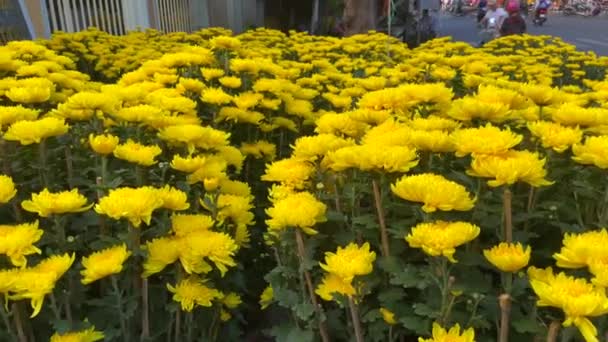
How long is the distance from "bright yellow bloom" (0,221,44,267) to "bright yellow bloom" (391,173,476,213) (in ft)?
2.78

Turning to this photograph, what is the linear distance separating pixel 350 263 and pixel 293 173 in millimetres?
457

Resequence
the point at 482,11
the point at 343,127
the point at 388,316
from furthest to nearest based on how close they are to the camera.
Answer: the point at 482,11 < the point at 343,127 < the point at 388,316

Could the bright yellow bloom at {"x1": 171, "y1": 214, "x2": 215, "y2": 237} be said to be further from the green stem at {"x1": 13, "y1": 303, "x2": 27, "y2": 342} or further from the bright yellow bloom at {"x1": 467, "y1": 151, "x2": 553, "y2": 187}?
the bright yellow bloom at {"x1": 467, "y1": 151, "x2": 553, "y2": 187}

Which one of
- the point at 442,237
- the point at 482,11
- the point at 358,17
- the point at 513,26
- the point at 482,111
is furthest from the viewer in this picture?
the point at 482,11

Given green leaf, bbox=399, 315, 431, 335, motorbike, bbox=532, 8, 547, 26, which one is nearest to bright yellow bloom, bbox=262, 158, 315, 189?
green leaf, bbox=399, 315, 431, 335

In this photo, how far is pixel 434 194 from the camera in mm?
1241

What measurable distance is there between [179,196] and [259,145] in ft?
3.38

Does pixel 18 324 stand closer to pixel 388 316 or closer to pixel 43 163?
pixel 43 163

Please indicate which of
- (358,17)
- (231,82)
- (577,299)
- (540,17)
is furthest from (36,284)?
(540,17)

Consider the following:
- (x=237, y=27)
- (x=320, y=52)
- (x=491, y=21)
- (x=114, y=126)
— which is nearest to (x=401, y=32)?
(x=491, y=21)

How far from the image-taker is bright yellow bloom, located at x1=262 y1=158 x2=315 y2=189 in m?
1.70

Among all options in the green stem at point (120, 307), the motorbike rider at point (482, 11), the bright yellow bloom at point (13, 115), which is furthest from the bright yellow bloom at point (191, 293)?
the motorbike rider at point (482, 11)

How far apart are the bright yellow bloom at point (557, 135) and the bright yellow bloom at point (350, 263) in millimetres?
530

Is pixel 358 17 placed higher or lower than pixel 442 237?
lower
